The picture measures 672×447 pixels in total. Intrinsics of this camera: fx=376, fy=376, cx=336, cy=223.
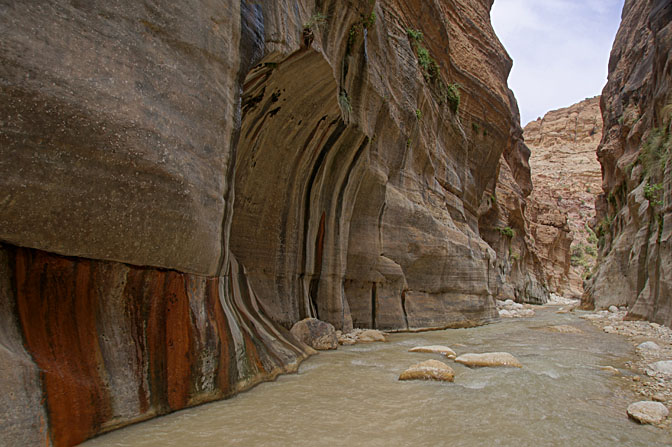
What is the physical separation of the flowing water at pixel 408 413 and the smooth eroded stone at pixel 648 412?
85 mm

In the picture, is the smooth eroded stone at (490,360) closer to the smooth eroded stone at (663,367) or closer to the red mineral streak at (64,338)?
the smooth eroded stone at (663,367)

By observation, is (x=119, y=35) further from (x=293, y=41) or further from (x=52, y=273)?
(x=293, y=41)

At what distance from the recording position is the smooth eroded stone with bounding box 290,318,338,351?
6.18m

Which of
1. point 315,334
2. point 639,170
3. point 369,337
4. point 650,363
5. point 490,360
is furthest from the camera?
point 639,170

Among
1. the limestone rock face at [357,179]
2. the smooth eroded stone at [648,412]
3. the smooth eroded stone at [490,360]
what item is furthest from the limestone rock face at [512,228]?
the smooth eroded stone at [648,412]

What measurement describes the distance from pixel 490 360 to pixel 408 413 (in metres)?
2.71

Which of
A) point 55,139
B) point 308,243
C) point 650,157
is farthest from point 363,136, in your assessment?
point 650,157

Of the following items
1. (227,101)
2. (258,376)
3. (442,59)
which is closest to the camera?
(227,101)

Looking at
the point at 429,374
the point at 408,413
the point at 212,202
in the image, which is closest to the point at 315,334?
the point at 429,374

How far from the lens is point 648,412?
10.3 ft

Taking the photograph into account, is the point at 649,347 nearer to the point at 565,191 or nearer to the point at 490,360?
the point at 490,360

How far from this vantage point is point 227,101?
11.2 feet

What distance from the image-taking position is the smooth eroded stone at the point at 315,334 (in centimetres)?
618

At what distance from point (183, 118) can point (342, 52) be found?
4.97 m
